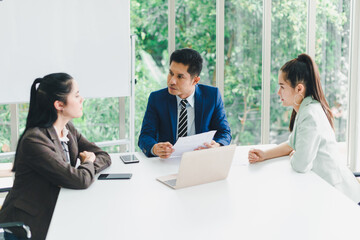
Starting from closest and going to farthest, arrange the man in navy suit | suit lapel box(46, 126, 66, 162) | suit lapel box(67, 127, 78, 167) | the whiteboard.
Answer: suit lapel box(46, 126, 66, 162) < suit lapel box(67, 127, 78, 167) < the man in navy suit < the whiteboard

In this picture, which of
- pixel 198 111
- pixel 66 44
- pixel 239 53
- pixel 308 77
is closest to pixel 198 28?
pixel 239 53

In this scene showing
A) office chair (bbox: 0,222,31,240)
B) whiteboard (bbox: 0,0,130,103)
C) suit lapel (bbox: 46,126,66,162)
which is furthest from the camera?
whiteboard (bbox: 0,0,130,103)

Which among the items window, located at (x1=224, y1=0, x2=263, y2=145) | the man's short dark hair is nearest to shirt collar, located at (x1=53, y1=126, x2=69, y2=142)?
the man's short dark hair

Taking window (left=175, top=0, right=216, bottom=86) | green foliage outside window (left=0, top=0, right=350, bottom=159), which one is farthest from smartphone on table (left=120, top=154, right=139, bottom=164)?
window (left=175, top=0, right=216, bottom=86)

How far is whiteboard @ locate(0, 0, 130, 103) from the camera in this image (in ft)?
9.14

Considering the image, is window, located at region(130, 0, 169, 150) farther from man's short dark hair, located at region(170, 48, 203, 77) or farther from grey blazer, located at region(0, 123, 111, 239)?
grey blazer, located at region(0, 123, 111, 239)

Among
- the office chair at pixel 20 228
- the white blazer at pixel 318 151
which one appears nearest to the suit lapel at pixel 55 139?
the office chair at pixel 20 228

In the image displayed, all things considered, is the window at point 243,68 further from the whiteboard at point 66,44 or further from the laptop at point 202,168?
the laptop at point 202,168

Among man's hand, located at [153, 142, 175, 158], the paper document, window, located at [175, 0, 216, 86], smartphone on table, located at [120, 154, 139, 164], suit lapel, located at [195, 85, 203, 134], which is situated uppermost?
window, located at [175, 0, 216, 86]

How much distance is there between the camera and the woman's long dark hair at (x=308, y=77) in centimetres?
212

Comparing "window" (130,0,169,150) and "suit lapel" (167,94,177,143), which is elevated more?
"window" (130,0,169,150)

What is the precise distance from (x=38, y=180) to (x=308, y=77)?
1.40m

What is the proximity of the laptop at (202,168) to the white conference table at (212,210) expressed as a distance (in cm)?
4

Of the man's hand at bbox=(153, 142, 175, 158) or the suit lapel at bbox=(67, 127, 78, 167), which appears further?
the man's hand at bbox=(153, 142, 175, 158)
